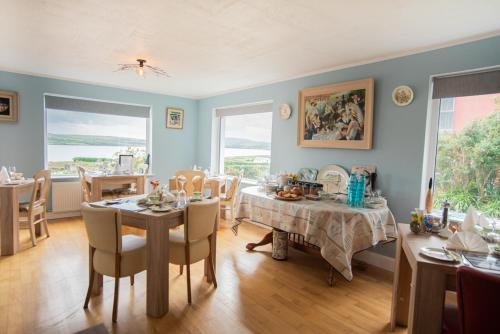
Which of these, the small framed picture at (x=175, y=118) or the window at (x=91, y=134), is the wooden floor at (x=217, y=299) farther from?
the small framed picture at (x=175, y=118)

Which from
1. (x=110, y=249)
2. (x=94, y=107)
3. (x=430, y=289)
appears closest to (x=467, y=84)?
(x=430, y=289)

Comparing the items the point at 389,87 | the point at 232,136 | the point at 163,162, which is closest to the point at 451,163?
the point at 389,87

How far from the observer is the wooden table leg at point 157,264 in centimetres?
213

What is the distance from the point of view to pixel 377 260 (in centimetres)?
323

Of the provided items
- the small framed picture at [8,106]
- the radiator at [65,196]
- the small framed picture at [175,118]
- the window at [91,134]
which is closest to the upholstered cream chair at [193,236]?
the window at [91,134]

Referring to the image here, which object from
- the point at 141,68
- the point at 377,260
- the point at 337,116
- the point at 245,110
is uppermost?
the point at 141,68

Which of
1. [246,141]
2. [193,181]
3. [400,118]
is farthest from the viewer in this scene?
[246,141]

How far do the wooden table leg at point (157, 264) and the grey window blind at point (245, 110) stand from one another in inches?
120

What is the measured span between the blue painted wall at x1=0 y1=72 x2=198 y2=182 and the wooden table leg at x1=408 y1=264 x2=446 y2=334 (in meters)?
5.15

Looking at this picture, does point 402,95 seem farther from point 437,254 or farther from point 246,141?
point 246,141

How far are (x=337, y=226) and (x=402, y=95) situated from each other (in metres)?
1.57

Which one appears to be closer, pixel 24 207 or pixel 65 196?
pixel 24 207

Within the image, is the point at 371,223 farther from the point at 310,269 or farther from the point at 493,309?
the point at 493,309

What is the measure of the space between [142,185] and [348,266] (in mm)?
3704
